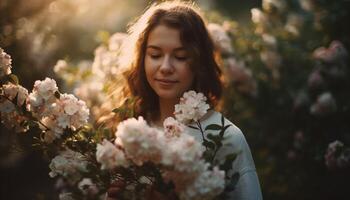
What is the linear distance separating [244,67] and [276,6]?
715mm

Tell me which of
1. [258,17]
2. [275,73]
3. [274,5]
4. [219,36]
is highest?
[274,5]

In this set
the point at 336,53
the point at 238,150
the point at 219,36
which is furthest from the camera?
the point at 219,36

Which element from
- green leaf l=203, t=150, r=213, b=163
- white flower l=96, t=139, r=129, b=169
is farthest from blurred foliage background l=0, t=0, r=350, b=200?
white flower l=96, t=139, r=129, b=169

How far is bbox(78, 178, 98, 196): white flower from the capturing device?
1644 mm

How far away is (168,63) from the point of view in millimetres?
2215

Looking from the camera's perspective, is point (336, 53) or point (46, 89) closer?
point (46, 89)

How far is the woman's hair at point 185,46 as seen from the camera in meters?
2.35

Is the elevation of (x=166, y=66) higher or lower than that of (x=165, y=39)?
lower

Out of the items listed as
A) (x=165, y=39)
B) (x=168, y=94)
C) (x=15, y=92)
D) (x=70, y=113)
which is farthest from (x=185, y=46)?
(x=15, y=92)

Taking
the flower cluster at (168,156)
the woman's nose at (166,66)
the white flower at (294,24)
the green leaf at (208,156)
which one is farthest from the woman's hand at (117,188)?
the white flower at (294,24)

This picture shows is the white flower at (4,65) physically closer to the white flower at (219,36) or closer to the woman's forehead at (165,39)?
the woman's forehead at (165,39)

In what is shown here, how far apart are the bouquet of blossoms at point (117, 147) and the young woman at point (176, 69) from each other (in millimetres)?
279

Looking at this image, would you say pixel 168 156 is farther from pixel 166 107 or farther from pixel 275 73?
pixel 275 73

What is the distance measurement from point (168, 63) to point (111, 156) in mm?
802
